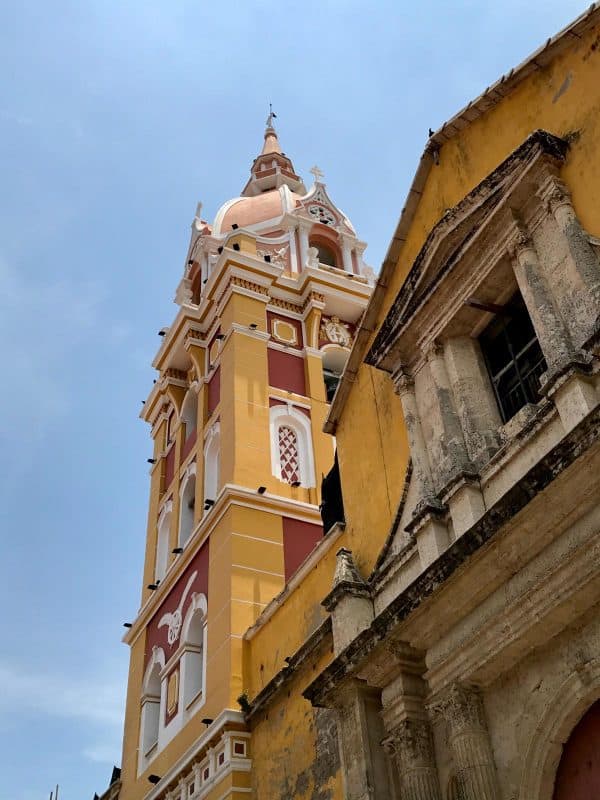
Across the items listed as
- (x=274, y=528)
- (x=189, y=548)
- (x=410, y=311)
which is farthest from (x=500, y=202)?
(x=189, y=548)

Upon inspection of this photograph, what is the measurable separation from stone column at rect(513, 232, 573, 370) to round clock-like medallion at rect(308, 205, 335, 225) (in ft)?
40.7

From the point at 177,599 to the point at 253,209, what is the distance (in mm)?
9682

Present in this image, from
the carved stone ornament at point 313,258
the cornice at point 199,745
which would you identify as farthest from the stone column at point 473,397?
the carved stone ornament at point 313,258

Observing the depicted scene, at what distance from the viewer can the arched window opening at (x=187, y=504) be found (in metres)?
15.9

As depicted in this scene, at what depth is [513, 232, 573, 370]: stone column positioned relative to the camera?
713cm

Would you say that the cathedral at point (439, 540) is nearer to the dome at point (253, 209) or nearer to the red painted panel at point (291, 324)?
the red painted panel at point (291, 324)

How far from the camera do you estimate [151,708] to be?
1430 cm

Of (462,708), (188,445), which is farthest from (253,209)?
(462,708)

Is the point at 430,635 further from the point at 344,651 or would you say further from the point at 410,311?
the point at 410,311

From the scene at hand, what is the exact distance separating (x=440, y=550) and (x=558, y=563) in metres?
1.40

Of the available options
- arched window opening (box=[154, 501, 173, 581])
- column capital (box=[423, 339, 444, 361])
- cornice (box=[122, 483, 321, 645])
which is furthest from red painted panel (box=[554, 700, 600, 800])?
arched window opening (box=[154, 501, 173, 581])

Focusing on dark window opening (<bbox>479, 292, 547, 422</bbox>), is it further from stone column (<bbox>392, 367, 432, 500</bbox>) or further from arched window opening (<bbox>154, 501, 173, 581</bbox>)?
arched window opening (<bbox>154, 501, 173, 581</bbox>)

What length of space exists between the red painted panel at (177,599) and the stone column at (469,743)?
6.65 meters

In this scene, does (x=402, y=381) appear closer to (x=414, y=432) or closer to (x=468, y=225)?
(x=414, y=432)
